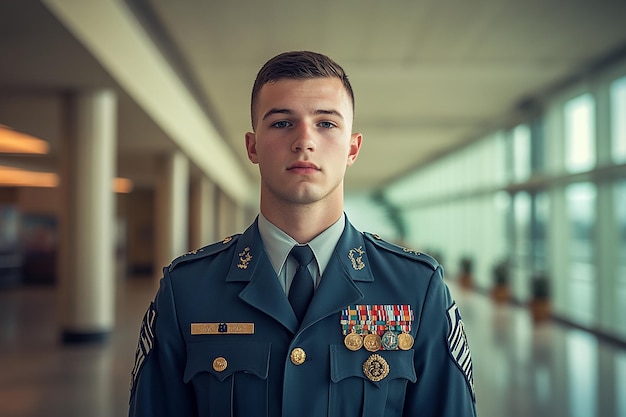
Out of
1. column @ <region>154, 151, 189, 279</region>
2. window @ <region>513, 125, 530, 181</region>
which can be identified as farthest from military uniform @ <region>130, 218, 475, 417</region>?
window @ <region>513, 125, 530, 181</region>

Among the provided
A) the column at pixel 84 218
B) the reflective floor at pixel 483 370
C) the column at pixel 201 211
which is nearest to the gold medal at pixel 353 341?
the reflective floor at pixel 483 370

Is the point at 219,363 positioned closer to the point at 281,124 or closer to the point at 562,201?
the point at 281,124

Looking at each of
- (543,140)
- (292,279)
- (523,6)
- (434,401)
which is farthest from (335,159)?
(543,140)

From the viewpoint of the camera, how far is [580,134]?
12.9m

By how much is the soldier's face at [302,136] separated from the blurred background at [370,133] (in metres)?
5.07

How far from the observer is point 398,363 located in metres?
1.42

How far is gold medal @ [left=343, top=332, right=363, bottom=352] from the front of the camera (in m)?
1.42

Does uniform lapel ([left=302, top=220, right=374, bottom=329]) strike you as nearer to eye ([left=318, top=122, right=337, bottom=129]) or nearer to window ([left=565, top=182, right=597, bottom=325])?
eye ([left=318, top=122, right=337, bottom=129])

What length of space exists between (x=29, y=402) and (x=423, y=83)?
933 centimetres

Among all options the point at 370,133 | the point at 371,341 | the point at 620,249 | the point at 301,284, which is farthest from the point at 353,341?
the point at 370,133

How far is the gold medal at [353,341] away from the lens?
55.7 inches

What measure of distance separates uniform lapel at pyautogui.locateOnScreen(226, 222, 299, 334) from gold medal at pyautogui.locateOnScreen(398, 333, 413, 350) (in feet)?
0.73

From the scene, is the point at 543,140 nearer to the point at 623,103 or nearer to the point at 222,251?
the point at 623,103

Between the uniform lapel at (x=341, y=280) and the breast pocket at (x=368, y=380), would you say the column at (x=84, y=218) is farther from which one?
the breast pocket at (x=368, y=380)
